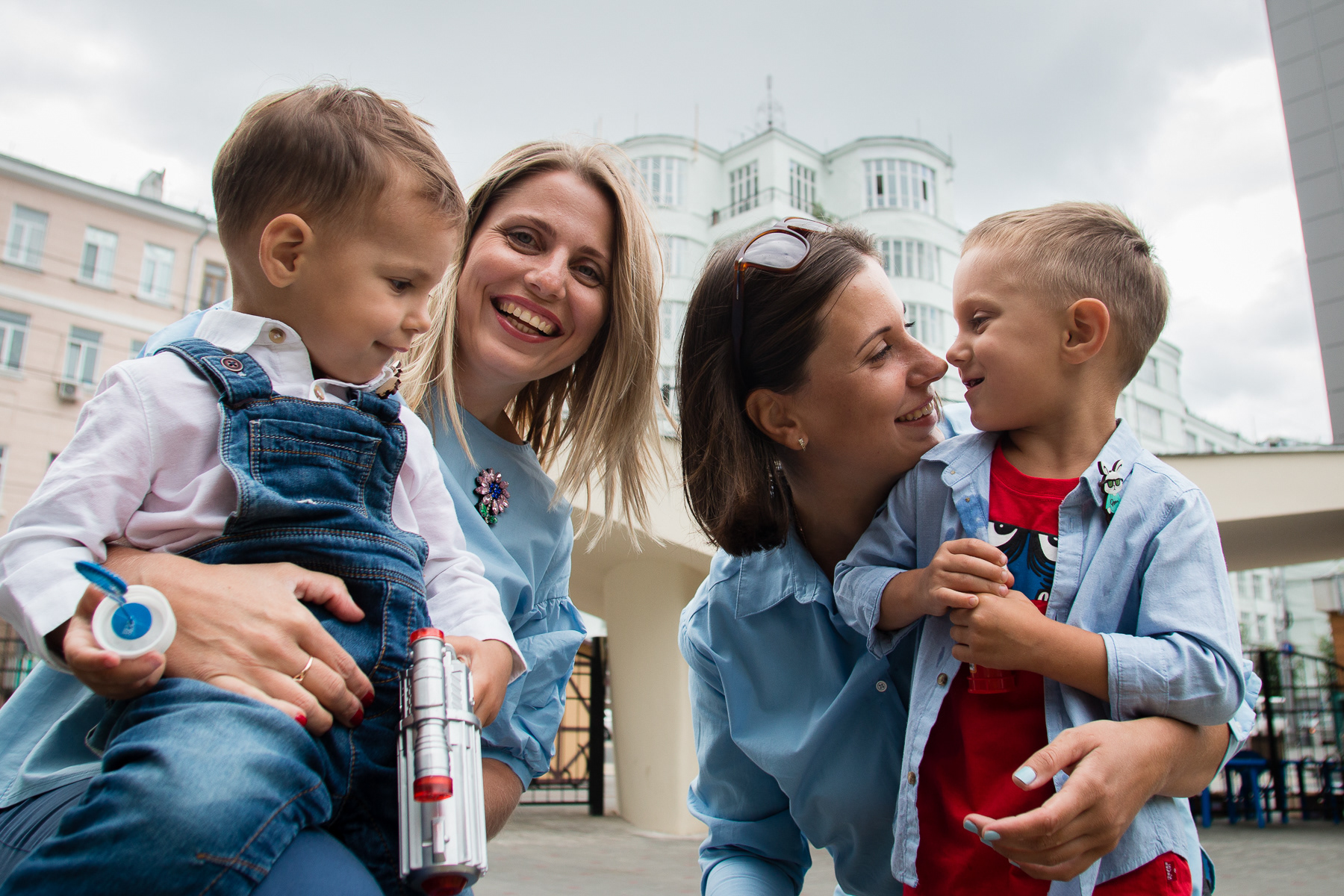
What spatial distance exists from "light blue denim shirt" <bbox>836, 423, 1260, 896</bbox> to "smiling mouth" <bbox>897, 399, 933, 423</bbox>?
0.10 meters

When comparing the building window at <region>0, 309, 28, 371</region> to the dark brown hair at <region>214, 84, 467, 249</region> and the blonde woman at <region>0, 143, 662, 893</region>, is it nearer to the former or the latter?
the blonde woman at <region>0, 143, 662, 893</region>

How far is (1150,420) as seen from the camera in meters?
40.8

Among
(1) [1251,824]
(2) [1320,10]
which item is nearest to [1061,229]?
(2) [1320,10]

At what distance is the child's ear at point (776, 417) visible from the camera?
77.7 inches

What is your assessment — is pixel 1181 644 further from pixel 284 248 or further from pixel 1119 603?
pixel 284 248

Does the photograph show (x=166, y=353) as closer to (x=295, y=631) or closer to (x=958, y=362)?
(x=295, y=631)

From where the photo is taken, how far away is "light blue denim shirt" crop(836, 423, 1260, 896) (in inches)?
53.4

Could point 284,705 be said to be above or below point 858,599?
below

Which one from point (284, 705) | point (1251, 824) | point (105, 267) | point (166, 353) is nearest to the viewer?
point (284, 705)

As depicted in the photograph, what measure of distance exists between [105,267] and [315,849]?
23.6 meters

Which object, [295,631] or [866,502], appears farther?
[866,502]

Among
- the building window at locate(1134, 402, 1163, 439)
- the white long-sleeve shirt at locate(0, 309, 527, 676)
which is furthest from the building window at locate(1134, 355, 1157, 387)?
the white long-sleeve shirt at locate(0, 309, 527, 676)

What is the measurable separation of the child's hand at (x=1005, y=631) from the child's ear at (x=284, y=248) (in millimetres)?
1162

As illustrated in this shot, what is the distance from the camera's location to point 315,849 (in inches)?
40.1
